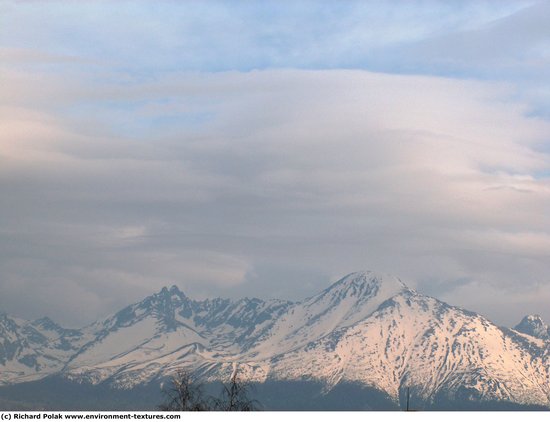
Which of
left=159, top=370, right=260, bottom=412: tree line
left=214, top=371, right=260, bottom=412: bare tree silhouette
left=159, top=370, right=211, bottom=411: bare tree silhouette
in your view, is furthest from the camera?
left=214, top=371, right=260, bottom=412: bare tree silhouette

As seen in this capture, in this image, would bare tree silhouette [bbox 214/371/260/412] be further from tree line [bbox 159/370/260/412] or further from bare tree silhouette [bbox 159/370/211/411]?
bare tree silhouette [bbox 159/370/211/411]

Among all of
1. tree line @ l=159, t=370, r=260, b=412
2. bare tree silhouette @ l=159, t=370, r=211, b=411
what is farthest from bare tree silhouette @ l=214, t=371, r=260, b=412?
bare tree silhouette @ l=159, t=370, r=211, b=411

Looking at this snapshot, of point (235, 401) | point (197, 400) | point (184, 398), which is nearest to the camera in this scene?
point (184, 398)

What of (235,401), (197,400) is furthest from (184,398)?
(235,401)

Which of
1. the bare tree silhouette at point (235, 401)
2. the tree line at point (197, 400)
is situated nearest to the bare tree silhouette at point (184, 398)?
the tree line at point (197, 400)

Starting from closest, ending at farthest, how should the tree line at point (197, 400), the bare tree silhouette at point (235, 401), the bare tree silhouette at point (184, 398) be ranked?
the bare tree silhouette at point (184, 398) < the tree line at point (197, 400) < the bare tree silhouette at point (235, 401)

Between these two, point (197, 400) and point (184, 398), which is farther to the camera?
point (197, 400)

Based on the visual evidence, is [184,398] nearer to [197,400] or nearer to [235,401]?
[197,400]

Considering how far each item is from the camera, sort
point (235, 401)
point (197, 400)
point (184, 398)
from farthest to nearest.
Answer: point (235, 401)
point (197, 400)
point (184, 398)

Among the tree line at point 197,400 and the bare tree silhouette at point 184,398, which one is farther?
the tree line at point 197,400

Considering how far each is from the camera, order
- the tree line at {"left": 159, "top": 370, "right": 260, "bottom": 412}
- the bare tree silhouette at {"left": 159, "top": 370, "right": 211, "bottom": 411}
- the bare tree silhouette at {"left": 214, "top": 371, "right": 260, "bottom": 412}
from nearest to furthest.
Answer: the bare tree silhouette at {"left": 159, "top": 370, "right": 211, "bottom": 411} → the tree line at {"left": 159, "top": 370, "right": 260, "bottom": 412} → the bare tree silhouette at {"left": 214, "top": 371, "right": 260, "bottom": 412}

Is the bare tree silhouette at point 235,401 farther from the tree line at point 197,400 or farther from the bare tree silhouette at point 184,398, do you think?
the bare tree silhouette at point 184,398
